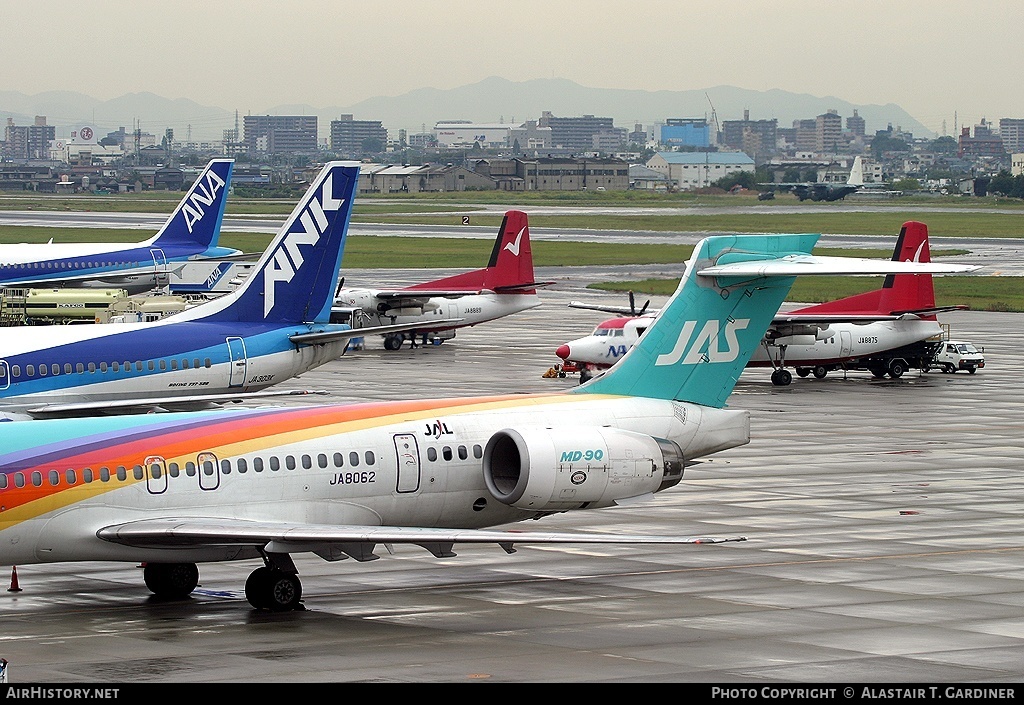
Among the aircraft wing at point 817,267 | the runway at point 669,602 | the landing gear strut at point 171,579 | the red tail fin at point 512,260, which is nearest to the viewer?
the runway at point 669,602

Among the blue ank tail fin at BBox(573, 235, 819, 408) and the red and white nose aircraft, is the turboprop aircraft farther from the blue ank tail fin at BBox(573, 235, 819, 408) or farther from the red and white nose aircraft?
the red and white nose aircraft

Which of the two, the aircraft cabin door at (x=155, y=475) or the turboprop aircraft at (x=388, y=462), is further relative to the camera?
the aircraft cabin door at (x=155, y=475)

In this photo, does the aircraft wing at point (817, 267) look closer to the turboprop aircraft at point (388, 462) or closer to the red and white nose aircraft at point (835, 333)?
the turboprop aircraft at point (388, 462)

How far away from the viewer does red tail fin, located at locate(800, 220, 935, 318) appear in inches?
2518

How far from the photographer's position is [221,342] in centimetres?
3959

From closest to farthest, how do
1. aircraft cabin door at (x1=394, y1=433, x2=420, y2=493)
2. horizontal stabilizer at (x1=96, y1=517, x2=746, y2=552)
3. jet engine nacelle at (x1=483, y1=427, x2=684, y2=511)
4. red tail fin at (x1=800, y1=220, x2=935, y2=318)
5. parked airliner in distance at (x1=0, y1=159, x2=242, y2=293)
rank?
horizontal stabilizer at (x1=96, y1=517, x2=746, y2=552) → jet engine nacelle at (x1=483, y1=427, x2=684, y2=511) → aircraft cabin door at (x1=394, y1=433, x2=420, y2=493) → red tail fin at (x1=800, y1=220, x2=935, y2=318) → parked airliner in distance at (x1=0, y1=159, x2=242, y2=293)

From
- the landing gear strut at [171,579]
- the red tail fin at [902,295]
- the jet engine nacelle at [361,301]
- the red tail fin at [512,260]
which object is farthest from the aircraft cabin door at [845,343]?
the landing gear strut at [171,579]

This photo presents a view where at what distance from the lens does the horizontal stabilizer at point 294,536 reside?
74.0 ft

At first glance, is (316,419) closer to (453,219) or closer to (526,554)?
(526,554)

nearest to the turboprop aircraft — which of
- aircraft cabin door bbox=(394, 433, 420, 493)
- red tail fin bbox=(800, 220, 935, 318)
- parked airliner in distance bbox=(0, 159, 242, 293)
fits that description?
aircraft cabin door bbox=(394, 433, 420, 493)

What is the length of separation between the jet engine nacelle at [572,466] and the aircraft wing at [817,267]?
339cm

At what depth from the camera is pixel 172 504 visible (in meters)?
24.2

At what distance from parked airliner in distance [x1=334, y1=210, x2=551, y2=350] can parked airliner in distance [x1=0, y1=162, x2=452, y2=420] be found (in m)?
33.4
